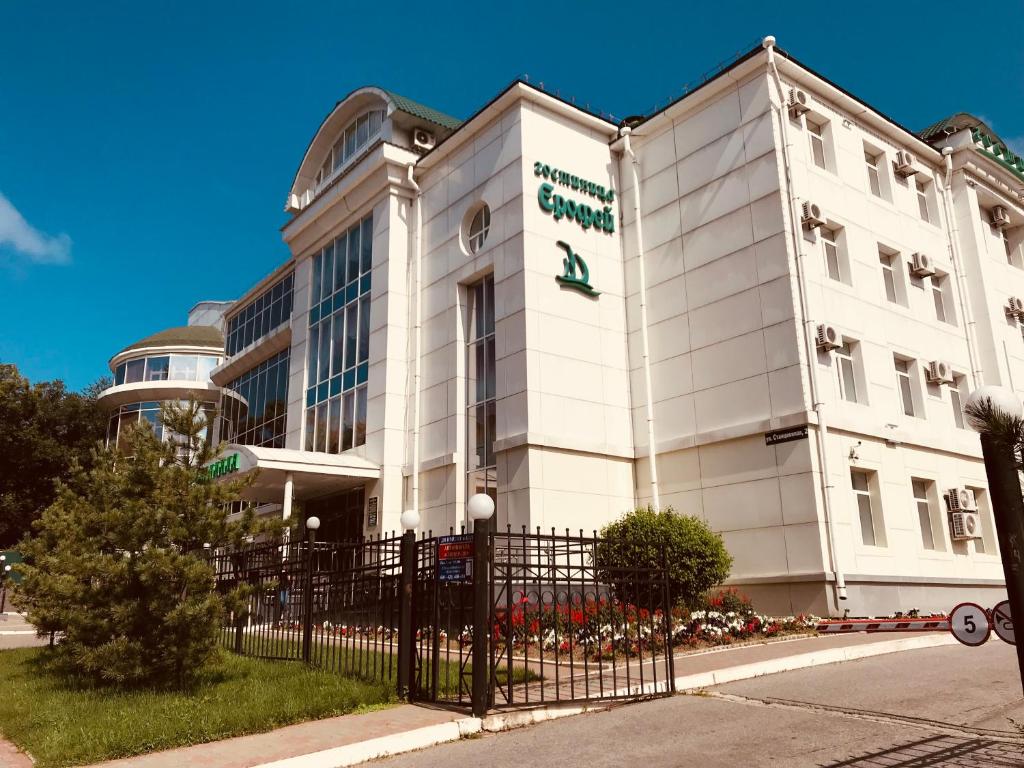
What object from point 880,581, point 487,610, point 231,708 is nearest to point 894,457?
point 880,581

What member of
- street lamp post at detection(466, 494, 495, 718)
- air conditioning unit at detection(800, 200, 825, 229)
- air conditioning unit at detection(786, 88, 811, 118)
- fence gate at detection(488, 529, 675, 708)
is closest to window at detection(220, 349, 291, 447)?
air conditioning unit at detection(800, 200, 825, 229)

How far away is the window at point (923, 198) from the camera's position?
1030 inches

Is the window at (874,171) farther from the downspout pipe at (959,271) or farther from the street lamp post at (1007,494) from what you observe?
the street lamp post at (1007,494)

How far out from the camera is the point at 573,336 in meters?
22.3

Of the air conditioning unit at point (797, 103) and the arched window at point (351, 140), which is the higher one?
the arched window at point (351, 140)

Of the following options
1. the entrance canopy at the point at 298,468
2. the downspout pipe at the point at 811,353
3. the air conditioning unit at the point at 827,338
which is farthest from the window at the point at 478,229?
the air conditioning unit at the point at 827,338

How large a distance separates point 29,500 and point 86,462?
9.86 ft

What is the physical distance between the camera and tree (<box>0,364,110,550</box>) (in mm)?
38219

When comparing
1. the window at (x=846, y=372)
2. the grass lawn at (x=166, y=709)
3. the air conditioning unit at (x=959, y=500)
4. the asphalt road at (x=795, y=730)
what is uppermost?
the window at (x=846, y=372)

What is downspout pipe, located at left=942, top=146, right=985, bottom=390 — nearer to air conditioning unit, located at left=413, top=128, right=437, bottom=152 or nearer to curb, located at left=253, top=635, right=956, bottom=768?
curb, located at left=253, top=635, right=956, bottom=768

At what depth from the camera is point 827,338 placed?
19.4 metres

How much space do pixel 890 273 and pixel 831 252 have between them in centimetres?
314

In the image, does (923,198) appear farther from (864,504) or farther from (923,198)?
(864,504)

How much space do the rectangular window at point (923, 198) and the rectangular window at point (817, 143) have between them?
5.18m
